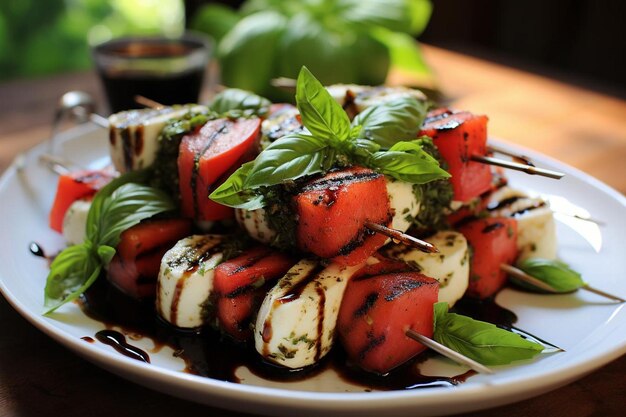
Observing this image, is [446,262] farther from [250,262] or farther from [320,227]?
[250,262]

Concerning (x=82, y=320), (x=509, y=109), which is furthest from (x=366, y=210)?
(x=509, y=109)

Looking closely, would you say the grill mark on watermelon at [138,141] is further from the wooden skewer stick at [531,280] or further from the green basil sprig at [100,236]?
the wooden skewer stick at [531,280]

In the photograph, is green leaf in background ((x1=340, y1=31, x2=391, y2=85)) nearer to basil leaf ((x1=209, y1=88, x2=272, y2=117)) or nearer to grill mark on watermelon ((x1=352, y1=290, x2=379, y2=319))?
basil leaf ((x1=209, y1=88, x2=272, y2=117))

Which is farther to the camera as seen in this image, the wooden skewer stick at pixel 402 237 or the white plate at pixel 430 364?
the wooden skewer stick at pixel 402 237

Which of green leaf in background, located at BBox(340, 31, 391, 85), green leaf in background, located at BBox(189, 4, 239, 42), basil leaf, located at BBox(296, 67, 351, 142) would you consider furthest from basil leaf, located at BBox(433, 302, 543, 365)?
green leaf in background, located at BBox(189, 4, 239, 42)

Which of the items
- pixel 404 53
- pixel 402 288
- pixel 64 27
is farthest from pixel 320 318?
pixel 64 27

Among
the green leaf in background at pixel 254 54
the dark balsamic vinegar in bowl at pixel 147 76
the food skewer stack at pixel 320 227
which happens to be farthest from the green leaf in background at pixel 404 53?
the food skewer stack at pixel 320 227

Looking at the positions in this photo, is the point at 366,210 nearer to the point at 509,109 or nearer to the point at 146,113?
the point at 146,113
